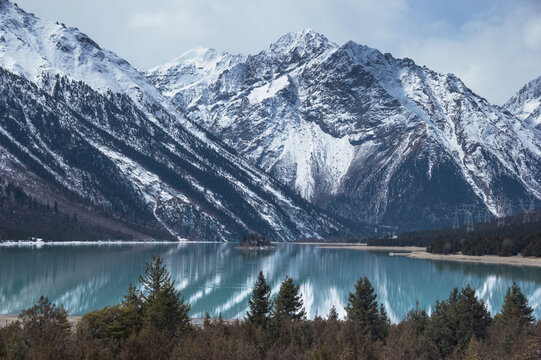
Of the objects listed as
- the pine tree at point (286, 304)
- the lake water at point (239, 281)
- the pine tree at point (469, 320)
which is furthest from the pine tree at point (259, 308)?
the lake water at point (239, 281)

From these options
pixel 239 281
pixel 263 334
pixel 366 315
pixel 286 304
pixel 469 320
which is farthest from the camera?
pixel 239 281

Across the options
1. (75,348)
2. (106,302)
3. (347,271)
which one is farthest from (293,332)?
(347,271)

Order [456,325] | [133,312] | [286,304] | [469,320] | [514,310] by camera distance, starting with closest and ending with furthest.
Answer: [133,312] < [456,325] < [469,320] < [286,304] < [514,310]

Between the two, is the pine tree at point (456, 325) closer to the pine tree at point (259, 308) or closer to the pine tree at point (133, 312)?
the pine tree at point (259, 308)

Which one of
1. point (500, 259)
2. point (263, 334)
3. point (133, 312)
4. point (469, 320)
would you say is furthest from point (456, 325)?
point (500, 259)

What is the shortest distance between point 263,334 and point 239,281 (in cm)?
7983

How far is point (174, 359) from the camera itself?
30.5m

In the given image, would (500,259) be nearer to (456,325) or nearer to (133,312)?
(456,325)

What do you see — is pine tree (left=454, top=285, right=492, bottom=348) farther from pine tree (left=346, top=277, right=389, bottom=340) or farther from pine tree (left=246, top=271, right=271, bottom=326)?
pine tree (left=246, top=271, right=271, bottom=326)

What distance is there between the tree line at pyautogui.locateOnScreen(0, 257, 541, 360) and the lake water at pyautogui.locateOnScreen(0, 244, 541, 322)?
28.5 m

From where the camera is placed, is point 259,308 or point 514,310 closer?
point 259,308

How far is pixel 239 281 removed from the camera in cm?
12481

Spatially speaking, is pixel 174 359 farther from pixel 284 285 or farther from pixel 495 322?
pixel 495 322

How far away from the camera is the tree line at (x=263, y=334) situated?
33250mm
